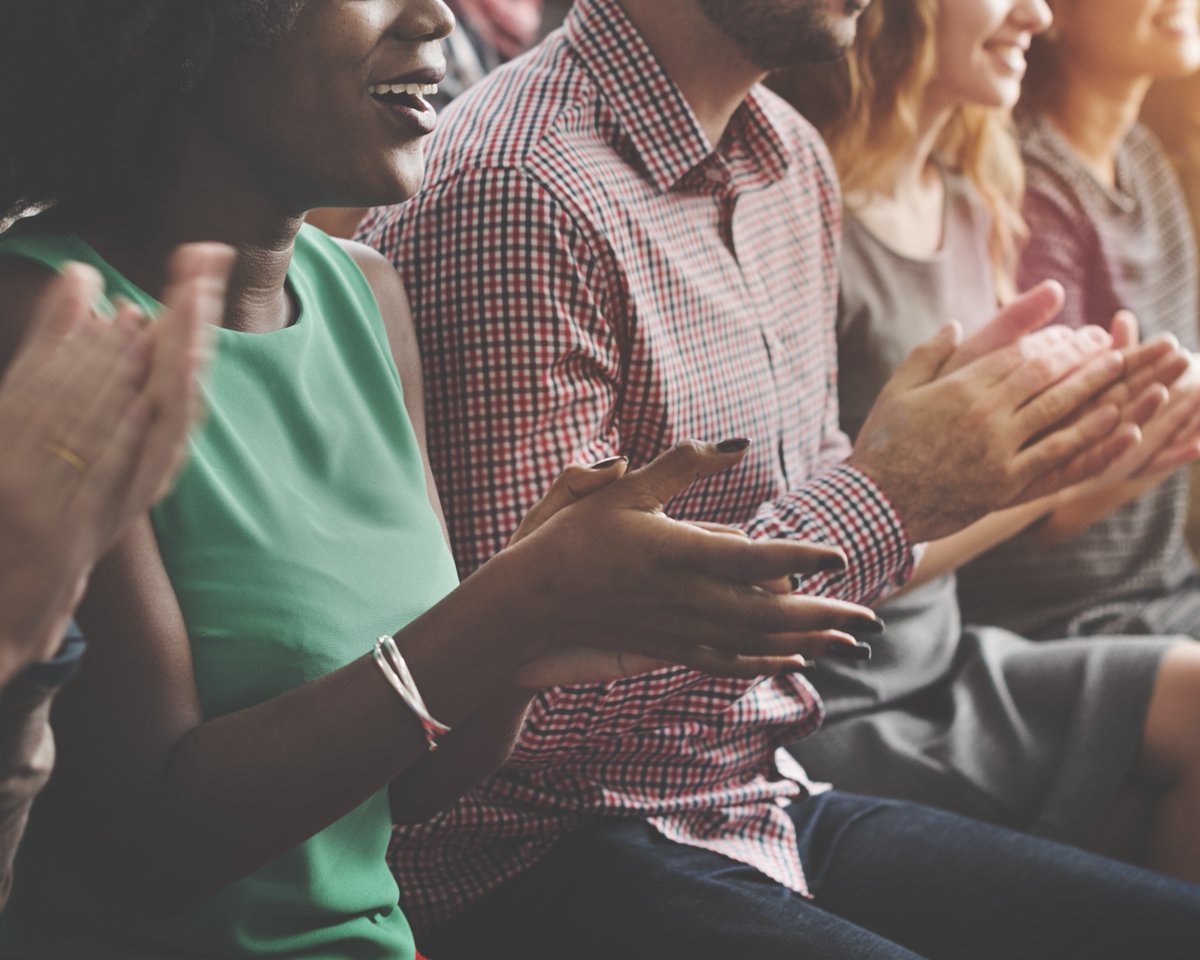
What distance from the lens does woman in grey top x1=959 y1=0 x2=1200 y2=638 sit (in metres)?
1.66

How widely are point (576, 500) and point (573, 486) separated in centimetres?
2

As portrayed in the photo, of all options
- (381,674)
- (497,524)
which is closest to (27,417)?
(381,674)

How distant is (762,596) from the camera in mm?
696

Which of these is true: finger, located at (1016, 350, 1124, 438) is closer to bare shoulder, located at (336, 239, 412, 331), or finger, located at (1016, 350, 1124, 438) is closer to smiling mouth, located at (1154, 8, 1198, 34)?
bare shoulder, located at (336, 239, 412, 331)

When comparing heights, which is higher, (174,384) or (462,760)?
(174,384)

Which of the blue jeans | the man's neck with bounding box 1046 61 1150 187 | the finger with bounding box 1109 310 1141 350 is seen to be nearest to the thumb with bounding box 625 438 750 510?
the blue jeans

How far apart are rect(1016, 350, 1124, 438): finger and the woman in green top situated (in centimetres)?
45

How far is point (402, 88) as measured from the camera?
2.67ft

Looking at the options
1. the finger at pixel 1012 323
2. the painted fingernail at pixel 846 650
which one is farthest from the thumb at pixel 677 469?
the finger at pixel 1012 323

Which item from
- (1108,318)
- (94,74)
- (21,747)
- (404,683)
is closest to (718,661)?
(404,683)

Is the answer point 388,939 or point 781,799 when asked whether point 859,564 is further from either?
point 388,939

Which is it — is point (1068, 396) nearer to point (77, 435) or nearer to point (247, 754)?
point (247, 754)

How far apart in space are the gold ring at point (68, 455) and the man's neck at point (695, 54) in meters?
0.78

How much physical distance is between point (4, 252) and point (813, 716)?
2.40 ft
